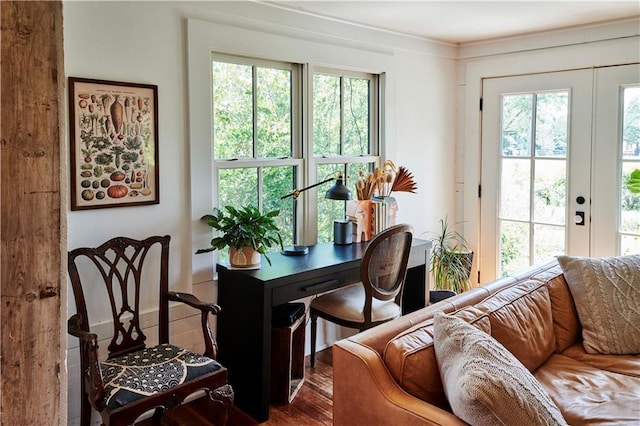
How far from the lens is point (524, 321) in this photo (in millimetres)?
2143

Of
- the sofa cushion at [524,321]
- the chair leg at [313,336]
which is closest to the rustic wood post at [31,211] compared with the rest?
the sofa cushion at [524,321]

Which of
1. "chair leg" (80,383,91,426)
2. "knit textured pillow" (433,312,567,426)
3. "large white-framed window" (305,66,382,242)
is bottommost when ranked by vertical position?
"chair leg" (80,383,91,426)

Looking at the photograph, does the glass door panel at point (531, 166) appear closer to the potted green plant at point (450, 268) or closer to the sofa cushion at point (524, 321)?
the potted green plant at point (450, 268)

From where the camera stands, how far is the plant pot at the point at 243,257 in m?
2.71

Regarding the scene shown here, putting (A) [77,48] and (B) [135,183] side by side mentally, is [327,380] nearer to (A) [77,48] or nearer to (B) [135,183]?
(B) [135,183]

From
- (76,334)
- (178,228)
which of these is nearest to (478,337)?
(76,334)

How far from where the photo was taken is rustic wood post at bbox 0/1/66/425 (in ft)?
3.37

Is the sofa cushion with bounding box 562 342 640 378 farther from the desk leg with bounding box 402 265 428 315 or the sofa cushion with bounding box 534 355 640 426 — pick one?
the desk leg with bounding box 402 265 428 315

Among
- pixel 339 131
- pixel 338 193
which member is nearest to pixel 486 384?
pixel 338 193

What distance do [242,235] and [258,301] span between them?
0.35 meters

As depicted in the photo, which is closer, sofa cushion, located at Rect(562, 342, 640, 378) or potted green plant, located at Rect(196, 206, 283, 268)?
sofa cushion, located at Rect(562, 342, 640, 378)

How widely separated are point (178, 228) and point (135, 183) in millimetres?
329

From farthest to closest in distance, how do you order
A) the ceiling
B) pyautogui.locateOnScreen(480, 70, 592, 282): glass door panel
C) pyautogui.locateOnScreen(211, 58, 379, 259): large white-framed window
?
pyautogui.locateOnScreen(480, 70, 592, 282): glass door panel < the ceiling < pyautogui.locateOnScreen(211, 58, 379, 259): large white-framed window

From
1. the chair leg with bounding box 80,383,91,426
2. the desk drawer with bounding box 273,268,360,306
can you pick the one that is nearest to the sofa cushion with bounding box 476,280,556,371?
the desk drawer with bounding box 273,268,360,306
